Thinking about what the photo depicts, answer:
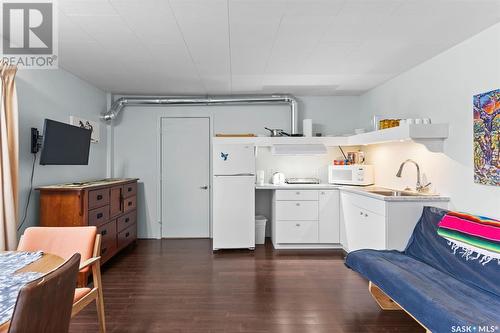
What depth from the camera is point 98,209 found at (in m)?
3.50

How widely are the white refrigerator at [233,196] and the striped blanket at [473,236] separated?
2.54 m

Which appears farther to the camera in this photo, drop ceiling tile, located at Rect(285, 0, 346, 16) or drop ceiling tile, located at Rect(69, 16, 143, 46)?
drop ceiling tile, located at Rect(69, 16, 143, 46)

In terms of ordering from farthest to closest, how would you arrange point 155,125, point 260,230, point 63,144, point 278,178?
point 155,125 → point 278,178 → point 260,230 → point 63,144

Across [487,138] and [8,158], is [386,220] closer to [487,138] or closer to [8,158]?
[487,138]

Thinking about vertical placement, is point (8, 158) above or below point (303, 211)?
above

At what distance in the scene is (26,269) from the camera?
5.15ft

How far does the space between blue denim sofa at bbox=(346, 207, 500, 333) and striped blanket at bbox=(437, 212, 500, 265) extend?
4cm

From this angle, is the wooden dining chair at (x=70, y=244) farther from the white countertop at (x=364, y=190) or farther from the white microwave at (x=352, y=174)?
the white microwave at (x=352, y=174)

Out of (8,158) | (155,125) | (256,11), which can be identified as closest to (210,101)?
(155,125)

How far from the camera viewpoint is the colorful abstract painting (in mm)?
2467

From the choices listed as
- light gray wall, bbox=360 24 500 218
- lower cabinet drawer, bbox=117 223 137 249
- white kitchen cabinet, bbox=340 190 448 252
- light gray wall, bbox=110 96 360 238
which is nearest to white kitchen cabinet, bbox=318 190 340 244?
white kitchen cabinet, bbox=340 190 448 252

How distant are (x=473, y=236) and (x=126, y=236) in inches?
161

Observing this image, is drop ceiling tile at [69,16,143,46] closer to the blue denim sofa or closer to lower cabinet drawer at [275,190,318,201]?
lower cabinet drawer at [275,190,318,201]

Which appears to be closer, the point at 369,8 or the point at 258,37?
the point at 369,8
